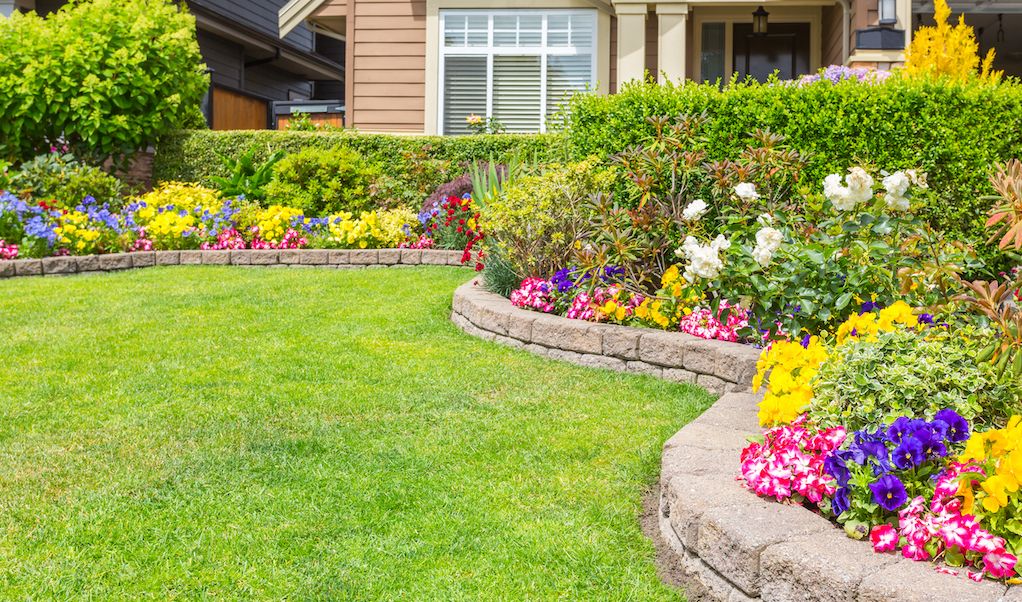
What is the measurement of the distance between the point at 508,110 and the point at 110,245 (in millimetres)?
6320

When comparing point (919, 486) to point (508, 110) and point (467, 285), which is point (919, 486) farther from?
point (508, 110)

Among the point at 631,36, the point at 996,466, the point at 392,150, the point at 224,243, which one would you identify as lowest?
the point at 996,466

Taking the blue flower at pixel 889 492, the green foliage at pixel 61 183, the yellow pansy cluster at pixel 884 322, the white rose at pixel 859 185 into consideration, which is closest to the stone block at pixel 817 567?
the blue flower at pixel 889 492

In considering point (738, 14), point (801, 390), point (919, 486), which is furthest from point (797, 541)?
point (738, 14)

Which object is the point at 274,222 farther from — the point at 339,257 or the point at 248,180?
the point at 248,180

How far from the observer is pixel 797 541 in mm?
A: 2379

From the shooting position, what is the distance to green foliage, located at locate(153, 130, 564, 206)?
11.6 m

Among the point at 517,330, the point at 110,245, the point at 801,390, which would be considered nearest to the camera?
the point at 801,390

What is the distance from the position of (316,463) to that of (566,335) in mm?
2231

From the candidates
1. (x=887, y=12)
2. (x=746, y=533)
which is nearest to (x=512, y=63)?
(x=887, y=12)

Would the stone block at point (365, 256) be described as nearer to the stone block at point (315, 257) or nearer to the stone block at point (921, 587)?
the stone block at point (315, 257)

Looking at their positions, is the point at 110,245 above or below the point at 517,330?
above

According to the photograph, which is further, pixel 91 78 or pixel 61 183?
pixel 91 78

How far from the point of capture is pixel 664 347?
5004mm
